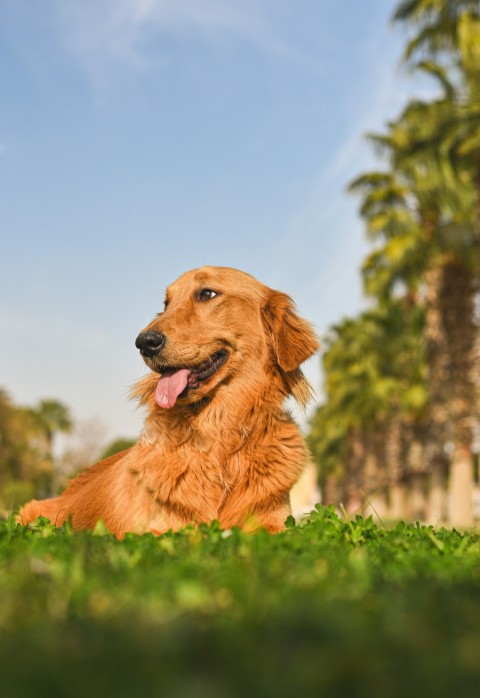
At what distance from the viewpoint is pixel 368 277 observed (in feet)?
128

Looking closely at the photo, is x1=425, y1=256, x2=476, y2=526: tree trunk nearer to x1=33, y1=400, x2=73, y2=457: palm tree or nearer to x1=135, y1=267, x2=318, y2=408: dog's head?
x1=135, y1=267, x2=318, y2=408: dog's head

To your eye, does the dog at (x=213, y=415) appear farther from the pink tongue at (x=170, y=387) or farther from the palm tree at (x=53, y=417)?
the palm tree at (x=53, y=417)

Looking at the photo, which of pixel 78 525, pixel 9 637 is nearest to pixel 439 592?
pixel 9 637

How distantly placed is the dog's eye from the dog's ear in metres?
0.48

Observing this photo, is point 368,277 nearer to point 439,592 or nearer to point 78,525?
point 78,525

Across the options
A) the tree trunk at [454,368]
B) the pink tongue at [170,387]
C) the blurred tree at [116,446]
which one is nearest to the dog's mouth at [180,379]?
the pink tongue at [170,387]

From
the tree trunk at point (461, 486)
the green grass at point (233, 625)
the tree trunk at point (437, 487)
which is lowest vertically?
the green grass at point (233, 625)

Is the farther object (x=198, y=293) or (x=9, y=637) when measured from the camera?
(x=198, y=293)

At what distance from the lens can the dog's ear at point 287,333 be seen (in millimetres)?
6309

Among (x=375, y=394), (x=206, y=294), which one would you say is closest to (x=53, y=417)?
(x=375, y=394)

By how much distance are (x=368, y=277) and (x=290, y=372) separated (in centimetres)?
3350

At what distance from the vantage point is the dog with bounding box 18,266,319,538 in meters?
5.66

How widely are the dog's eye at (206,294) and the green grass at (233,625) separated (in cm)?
316

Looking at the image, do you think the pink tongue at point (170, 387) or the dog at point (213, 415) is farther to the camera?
the pink tongue at point (170, 387)
